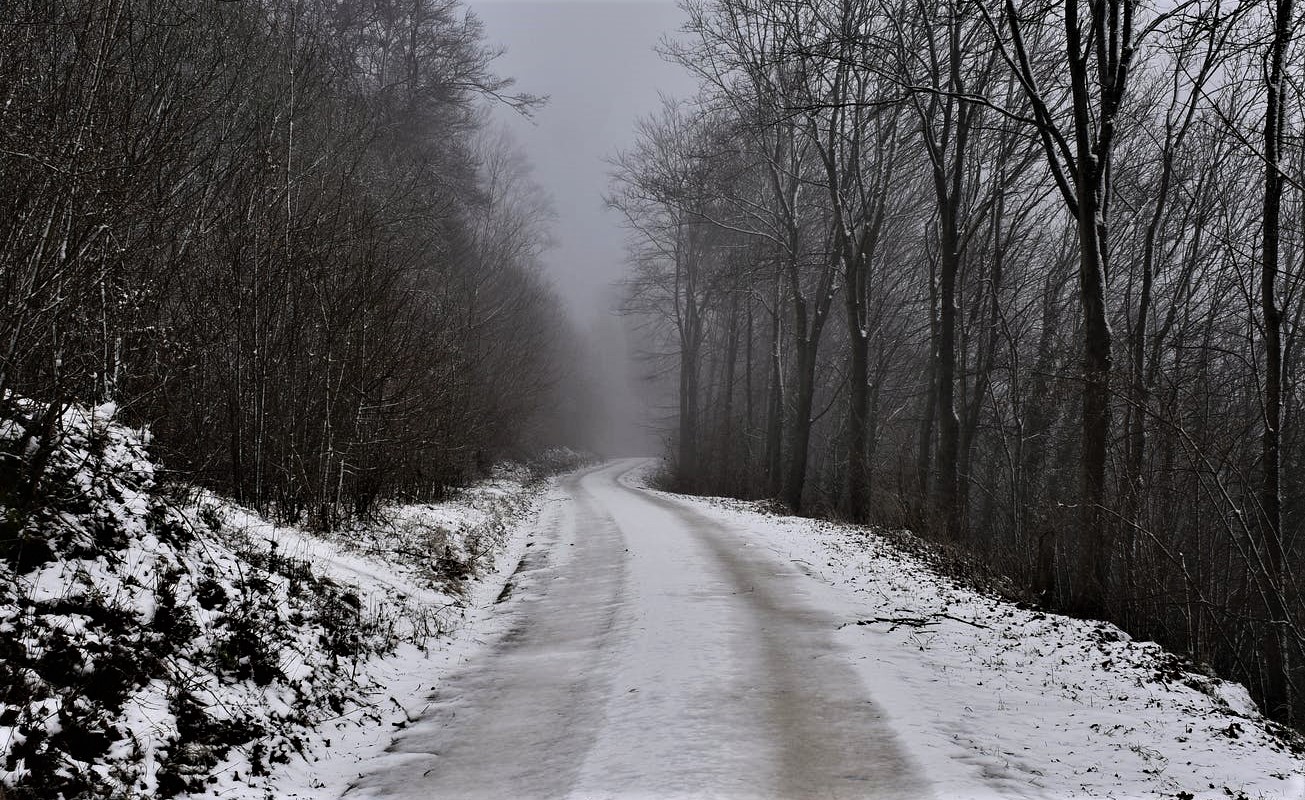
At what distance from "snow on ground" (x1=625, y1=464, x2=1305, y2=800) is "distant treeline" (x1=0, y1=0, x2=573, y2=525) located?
18.8 ft

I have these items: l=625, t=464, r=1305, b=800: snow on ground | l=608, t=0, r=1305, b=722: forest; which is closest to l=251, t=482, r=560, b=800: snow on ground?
l=625, t=464, r=1305, b=800: snow on ground

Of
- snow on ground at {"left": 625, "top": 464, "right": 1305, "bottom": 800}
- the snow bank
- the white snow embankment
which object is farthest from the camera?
the white snow embankment

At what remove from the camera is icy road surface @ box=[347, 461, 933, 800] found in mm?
3969

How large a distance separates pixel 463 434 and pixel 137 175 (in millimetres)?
10990

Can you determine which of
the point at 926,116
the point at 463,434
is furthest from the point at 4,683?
the point at 926,116

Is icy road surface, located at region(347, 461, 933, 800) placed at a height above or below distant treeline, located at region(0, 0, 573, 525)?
below

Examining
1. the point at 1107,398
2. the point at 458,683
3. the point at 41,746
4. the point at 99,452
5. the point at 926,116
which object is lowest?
the point at 458,683

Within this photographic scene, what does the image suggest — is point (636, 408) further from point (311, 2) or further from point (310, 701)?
point (310, 701)

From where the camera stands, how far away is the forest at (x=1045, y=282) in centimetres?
733

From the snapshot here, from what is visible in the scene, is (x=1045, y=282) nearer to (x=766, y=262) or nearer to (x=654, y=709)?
(x=766, y=262)

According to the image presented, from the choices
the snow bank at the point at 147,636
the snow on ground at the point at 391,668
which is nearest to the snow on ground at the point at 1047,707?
the snow on ground at the point at 391,668

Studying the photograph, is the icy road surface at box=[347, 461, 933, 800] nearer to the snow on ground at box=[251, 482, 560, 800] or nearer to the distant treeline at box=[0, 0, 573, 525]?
the snow on ground at box=[251, 482, 560, 800]

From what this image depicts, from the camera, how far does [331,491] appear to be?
960 centimetres

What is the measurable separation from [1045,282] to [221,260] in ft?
64.9
